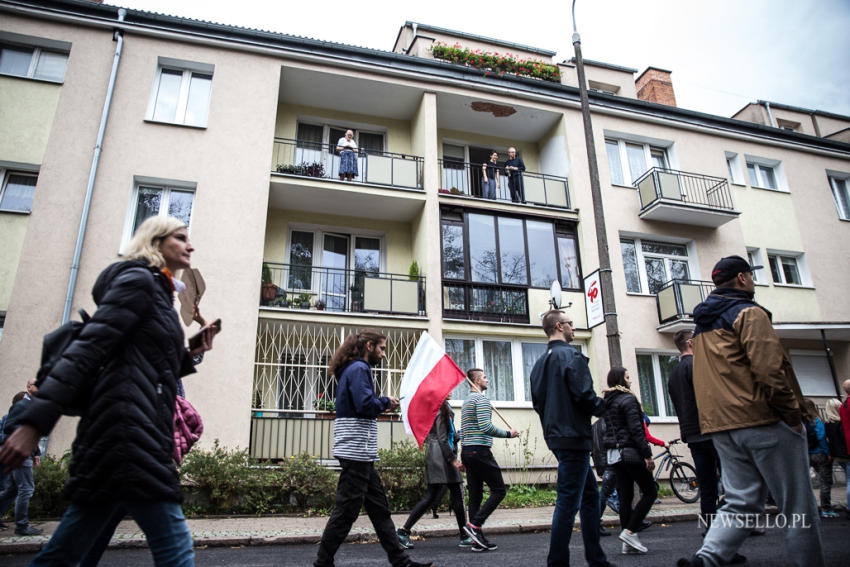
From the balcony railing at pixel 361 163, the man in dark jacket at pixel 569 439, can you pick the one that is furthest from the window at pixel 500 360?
the man in dark jacket at pixel 569 439

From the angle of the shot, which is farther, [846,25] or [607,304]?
[607,304]

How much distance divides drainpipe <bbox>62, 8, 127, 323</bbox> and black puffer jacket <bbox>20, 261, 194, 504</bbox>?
10.1m

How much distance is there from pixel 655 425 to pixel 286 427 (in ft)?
31.7

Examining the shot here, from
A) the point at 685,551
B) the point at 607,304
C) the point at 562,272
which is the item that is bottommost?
the point at 685,551

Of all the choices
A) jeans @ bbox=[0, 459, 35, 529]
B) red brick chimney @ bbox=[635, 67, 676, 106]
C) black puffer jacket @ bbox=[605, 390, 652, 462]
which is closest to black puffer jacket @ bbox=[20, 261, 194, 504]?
black puffer jacket @ bbox=[605, 390, 652, 462]

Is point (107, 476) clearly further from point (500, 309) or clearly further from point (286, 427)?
point (500, 309)

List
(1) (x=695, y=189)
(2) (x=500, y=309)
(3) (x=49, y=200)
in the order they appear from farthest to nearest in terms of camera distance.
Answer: (1) (x=695, y=189) → (2) (x=500, y=309) → (3) (x=49, y=200)

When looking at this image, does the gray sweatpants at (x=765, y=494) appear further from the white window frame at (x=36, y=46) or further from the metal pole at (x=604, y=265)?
the white window frame at (x=36, y=46)

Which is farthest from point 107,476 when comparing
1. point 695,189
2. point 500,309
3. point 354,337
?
point 695,189

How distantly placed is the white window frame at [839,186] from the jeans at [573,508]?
21.0 meters

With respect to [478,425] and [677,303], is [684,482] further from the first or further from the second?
[478,425]

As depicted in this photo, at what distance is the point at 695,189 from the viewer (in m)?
17.4

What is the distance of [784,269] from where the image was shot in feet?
60.0

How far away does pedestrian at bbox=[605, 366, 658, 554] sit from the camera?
18.8 ft
